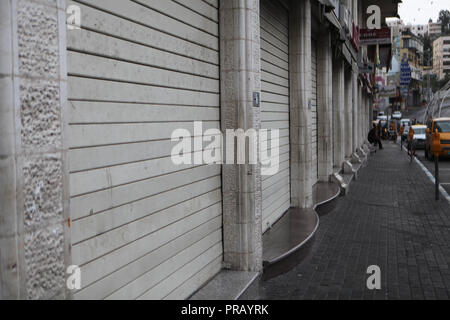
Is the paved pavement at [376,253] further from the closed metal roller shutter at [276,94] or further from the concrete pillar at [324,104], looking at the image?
the concrete pillar at [324,104]

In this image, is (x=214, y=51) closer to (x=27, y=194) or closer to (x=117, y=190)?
(x=117, y=190)

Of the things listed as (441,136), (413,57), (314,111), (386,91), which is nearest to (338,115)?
(314,111)

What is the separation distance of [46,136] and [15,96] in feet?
0.95

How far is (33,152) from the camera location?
2.53 m

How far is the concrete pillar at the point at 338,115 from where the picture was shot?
1711 centimetres

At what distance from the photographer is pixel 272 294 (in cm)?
580

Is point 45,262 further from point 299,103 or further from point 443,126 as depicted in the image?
point 443,126

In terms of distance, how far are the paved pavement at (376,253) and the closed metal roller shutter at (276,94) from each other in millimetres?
914

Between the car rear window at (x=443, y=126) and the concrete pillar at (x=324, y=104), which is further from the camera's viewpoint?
the car rear window at (x=443, y=126)

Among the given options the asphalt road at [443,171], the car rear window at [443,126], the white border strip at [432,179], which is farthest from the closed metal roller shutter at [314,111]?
the car rear window at [443,126]

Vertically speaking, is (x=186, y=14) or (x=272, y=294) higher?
(x=186, y=14)

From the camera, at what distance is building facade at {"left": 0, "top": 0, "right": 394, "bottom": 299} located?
2486 millimetres

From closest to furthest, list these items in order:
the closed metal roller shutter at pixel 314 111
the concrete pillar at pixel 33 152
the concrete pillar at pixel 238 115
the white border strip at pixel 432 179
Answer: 1. the concrete pillar at pixel 33 152
2. the concrete pillar at pixel 238 115
3. the white border strip at pixel 432 179
4. the closed metal roller shutter at pixel 314 111
